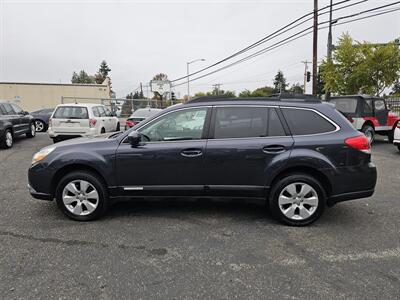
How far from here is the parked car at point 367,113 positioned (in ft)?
37.2

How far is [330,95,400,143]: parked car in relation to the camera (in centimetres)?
1134

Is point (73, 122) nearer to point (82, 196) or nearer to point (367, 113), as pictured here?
point (82, 196)

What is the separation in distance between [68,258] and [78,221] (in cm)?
102

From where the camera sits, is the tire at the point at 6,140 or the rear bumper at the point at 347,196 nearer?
the rear bumper at the point at 347,196

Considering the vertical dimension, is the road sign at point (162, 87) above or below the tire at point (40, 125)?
above

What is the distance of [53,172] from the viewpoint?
4215 mm

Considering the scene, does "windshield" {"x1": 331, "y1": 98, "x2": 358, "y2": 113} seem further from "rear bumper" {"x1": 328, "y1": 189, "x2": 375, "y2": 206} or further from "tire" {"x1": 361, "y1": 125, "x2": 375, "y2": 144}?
"rear bumper" {"x1": 328, "y1": 189, "x2": 375, "y2": 206}

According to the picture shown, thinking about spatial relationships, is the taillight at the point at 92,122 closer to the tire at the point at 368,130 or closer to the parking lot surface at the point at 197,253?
the parking lot surface at the point at 197,253

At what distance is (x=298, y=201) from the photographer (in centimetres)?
407

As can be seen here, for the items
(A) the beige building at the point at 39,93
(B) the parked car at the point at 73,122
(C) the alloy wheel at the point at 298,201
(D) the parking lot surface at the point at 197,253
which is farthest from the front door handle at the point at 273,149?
(A) the beige building at the point at 39,93

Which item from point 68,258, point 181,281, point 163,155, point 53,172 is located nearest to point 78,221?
point 53,172

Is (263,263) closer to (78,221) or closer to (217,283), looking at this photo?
(217,283)

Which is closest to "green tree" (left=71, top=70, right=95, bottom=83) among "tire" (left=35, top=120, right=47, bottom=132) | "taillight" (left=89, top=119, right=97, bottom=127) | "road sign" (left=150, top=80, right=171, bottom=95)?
"road sign" (left=150, top=80, right=171, bottom=95)

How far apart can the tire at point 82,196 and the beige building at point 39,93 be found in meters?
27.5
